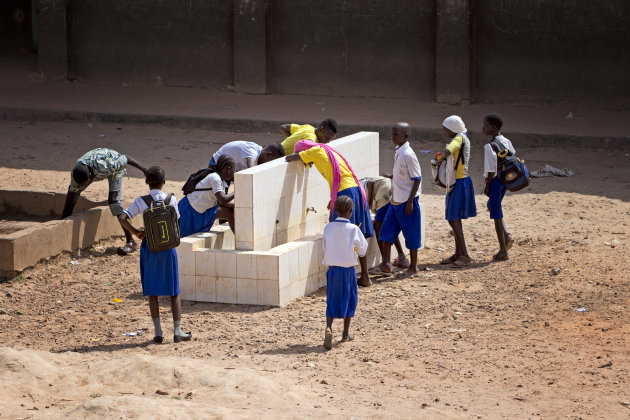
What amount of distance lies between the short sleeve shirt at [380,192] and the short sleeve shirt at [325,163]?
2.77 ft

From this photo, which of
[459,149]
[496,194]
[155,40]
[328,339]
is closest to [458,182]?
[459,149]

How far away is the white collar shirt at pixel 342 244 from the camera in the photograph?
7.36m

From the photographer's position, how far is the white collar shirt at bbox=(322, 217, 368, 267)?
7.36 m

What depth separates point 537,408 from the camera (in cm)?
612

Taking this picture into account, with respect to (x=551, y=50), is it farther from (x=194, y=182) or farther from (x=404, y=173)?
(x=194, y=182)

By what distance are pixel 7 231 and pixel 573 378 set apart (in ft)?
21.1

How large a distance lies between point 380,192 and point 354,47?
798 cm

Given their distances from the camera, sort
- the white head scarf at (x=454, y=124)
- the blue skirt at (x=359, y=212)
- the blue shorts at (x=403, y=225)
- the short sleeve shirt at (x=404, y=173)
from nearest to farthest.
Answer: the blue skirt at (x=359, y=212), the short sleeve shirt at (x=404, y=173), the blue shorts at (x=403, y=225), the white head scarf at (x=454, y=124)

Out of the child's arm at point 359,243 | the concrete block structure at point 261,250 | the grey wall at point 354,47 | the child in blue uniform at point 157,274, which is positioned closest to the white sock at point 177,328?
the child in blue uniform at point 157,274

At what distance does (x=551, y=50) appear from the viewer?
16234mm

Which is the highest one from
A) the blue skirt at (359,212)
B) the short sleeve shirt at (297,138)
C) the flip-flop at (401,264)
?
the short sleeve shirt at (297,138)

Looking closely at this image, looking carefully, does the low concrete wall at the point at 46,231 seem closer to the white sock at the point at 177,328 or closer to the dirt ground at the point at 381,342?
the dirt ground at the point at 381,342

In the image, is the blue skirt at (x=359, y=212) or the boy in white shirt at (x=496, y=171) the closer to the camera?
the blue skirt at (x=359, y=212)

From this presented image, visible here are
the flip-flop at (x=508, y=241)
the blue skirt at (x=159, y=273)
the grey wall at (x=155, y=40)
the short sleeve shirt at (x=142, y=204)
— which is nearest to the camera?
the blue skirt at (x=159, y=273)
